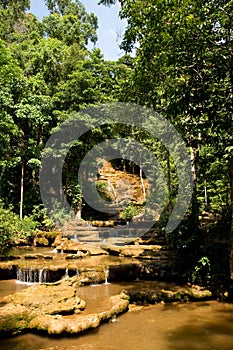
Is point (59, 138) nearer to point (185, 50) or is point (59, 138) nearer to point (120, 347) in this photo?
point (185, 50)

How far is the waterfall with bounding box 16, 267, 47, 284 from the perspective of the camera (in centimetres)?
1055

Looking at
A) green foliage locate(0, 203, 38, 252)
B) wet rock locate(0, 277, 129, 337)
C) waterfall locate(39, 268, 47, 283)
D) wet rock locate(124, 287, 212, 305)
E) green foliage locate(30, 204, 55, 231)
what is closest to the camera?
wet rock locate(0, 277, 129, 337)

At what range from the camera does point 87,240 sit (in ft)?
56.8

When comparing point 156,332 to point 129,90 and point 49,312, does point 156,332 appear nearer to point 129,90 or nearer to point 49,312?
point 49,312

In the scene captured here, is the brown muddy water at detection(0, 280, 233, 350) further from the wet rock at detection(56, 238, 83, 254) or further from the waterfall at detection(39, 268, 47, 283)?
the wet rock at detection(56, 238, 83, 254)

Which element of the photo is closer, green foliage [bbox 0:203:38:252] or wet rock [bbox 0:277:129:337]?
wet rock [bbox 0:277:129:337]

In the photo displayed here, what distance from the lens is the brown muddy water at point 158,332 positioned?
5637 mm

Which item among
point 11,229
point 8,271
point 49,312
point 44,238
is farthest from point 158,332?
point 44,238

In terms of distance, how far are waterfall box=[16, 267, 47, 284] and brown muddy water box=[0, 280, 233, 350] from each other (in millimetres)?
3109

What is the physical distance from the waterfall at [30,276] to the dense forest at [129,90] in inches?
134

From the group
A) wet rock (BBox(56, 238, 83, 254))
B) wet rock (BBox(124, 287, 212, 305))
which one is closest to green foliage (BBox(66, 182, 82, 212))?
wet rock (BBox(56, 238, 83, 254))

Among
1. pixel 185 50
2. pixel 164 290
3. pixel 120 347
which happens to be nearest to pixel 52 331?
pixel 120 347

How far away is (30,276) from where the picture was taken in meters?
10.6

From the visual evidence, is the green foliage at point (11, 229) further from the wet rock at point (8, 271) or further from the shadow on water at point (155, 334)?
the shadow on water at point (155, 334)
